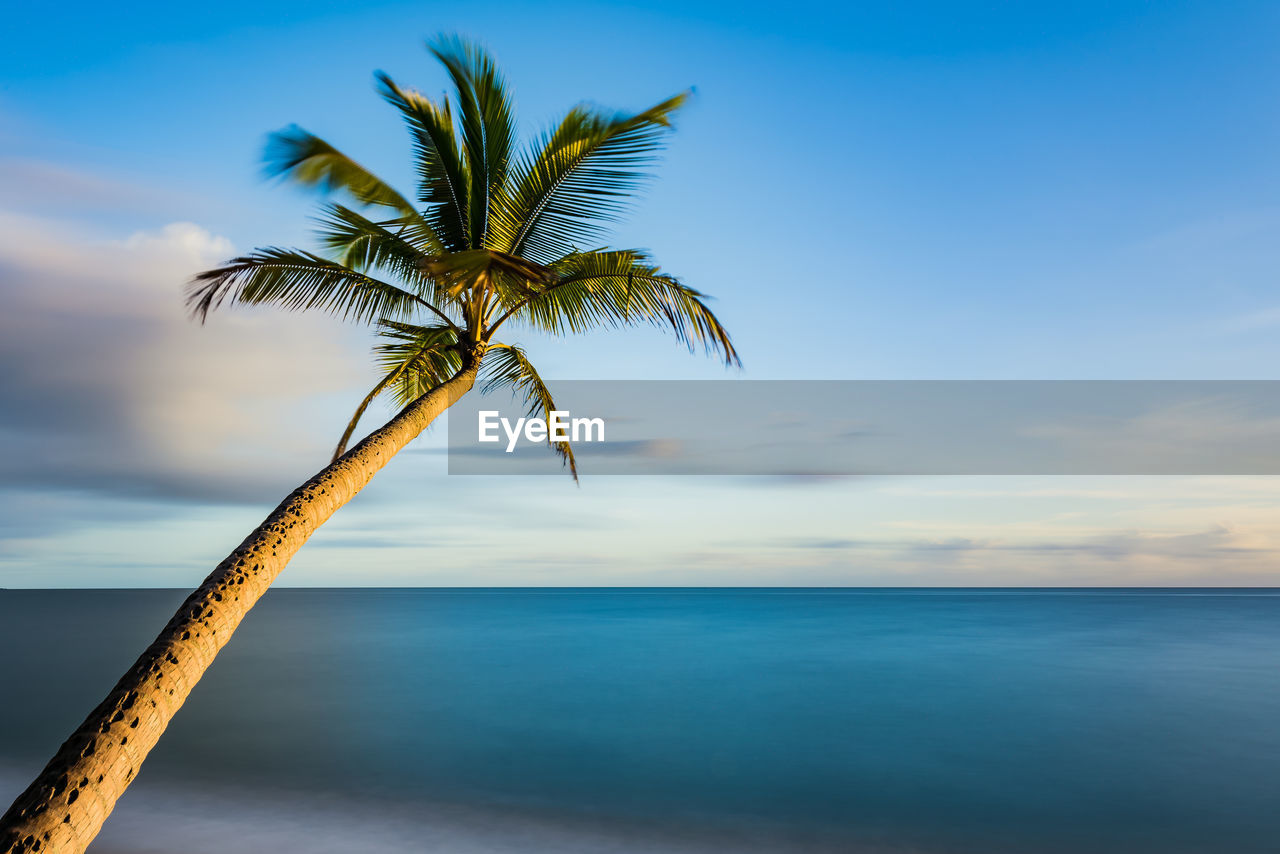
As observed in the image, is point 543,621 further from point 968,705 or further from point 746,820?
point 746,820

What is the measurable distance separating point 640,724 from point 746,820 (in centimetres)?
724

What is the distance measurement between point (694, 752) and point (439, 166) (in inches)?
433

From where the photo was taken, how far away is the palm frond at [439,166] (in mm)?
7559

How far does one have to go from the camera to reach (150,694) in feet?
12.0

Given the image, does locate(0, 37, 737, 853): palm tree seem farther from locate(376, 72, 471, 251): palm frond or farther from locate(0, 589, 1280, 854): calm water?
locate(0, 589, 1280, 854): calm water

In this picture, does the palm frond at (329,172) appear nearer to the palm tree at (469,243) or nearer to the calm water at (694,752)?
the palm tree at (469,243)

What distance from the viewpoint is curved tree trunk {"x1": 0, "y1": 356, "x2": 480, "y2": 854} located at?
313 cm

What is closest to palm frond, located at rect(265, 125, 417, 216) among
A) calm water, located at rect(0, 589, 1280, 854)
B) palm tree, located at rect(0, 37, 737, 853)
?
palm tree, located at rect(0, 37, 737, 853)

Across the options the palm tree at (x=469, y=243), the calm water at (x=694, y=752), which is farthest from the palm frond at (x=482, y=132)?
the calm water at (x=694, y=752)

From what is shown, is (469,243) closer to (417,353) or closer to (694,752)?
(417,353)

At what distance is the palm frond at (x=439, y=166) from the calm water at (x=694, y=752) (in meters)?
6.57

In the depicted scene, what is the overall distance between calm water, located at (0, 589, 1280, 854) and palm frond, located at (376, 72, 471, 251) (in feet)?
21.6

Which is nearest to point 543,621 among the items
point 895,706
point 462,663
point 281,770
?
point 462,663

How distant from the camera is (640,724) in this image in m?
17.1
